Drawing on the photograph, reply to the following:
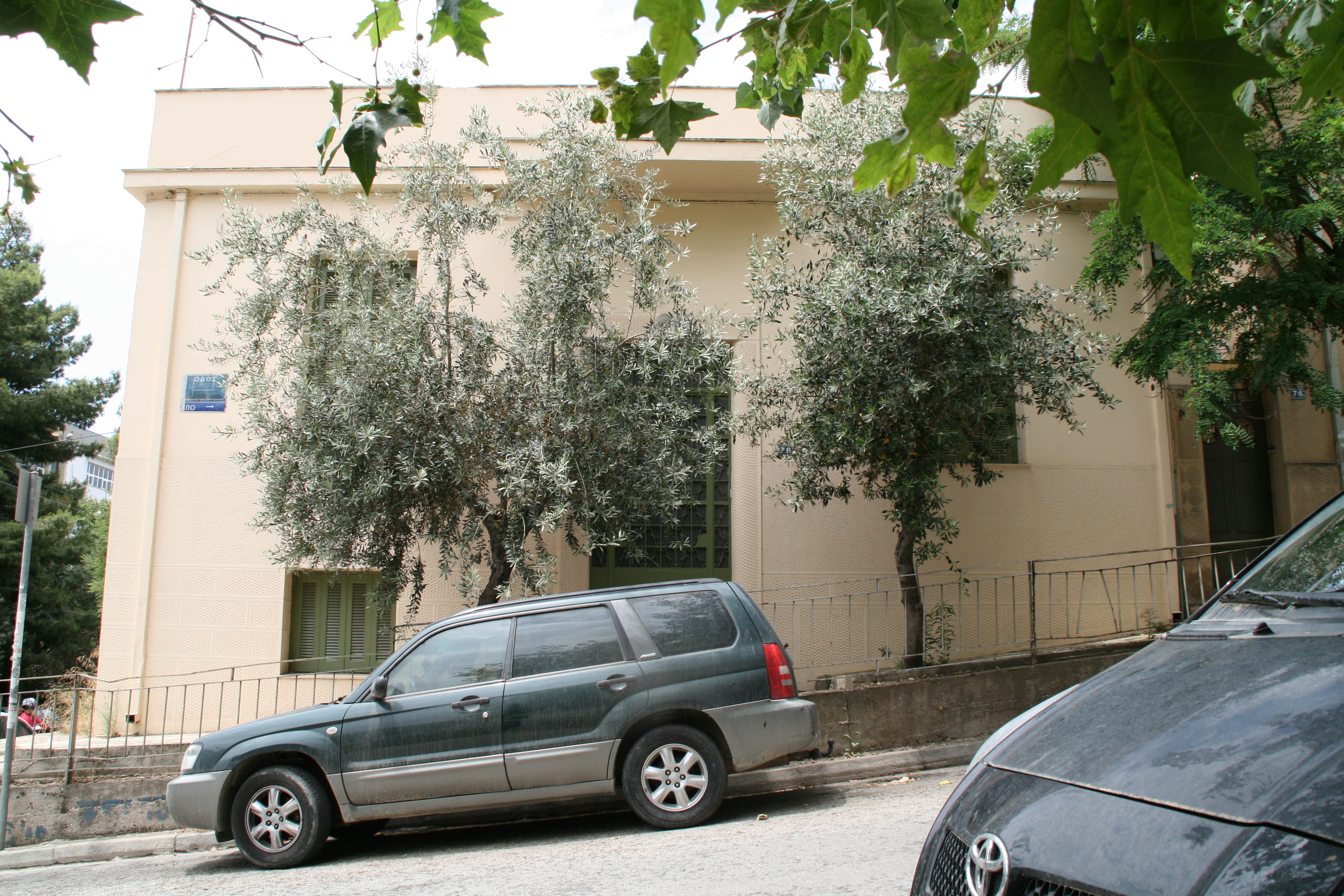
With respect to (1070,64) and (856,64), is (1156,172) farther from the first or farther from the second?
(856,64)

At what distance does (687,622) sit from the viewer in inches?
246

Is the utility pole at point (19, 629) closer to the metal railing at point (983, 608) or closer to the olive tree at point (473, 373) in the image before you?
the olive tree at point (473, 373)

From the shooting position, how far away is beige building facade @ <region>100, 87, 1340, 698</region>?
10.3 meters

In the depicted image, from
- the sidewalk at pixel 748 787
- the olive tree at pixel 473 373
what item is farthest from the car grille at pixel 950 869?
the olive tree at pixel 473 373

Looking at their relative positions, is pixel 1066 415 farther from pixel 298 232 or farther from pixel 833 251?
pixel 298 232

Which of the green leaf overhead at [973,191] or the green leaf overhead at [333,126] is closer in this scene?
the green leaf overhead at [333,126]

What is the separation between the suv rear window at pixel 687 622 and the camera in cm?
616

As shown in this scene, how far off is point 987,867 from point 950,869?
0.71ft

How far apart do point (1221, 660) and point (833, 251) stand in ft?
23.6

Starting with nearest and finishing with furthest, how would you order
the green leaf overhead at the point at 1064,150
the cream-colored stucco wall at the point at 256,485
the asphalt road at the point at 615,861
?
the green leaf overhead at the point at 1064,150, the asphalt road at the point at 615,861, the cream-colored stucco wall at the point at 256,485

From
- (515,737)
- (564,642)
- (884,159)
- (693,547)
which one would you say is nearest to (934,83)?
(884,159)

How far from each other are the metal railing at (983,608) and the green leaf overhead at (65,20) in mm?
8478

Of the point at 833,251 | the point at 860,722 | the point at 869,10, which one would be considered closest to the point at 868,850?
the point at 860,722

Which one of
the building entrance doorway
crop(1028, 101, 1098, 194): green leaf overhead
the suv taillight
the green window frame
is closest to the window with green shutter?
the green window frame
